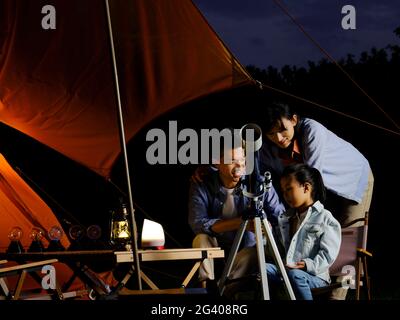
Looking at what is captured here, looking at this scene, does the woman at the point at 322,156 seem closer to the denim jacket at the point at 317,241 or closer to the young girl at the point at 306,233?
the young girl at the point at 306,233

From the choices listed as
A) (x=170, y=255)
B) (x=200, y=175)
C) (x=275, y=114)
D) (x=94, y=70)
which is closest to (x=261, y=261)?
(x=170, y=255)

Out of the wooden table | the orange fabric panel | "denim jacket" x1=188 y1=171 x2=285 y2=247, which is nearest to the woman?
"denim jacket" x1=188 y1=171 x2=285 y2=247

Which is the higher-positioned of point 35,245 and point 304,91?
point 304,91

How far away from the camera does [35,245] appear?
17.0 ft

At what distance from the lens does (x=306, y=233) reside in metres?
4.57

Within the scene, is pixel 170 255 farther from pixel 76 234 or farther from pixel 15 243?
pixel 15 243

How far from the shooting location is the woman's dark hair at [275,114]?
5.56 metres

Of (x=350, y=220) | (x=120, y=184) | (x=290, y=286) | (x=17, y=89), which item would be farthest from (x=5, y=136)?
(x=290, y=286)

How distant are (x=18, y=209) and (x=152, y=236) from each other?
4.84 ft

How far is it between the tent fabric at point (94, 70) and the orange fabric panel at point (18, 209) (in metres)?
0.36

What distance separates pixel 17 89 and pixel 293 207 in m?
2.27

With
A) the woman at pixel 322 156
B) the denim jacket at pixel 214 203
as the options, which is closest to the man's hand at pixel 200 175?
the denim jacket at pixel 214 203
